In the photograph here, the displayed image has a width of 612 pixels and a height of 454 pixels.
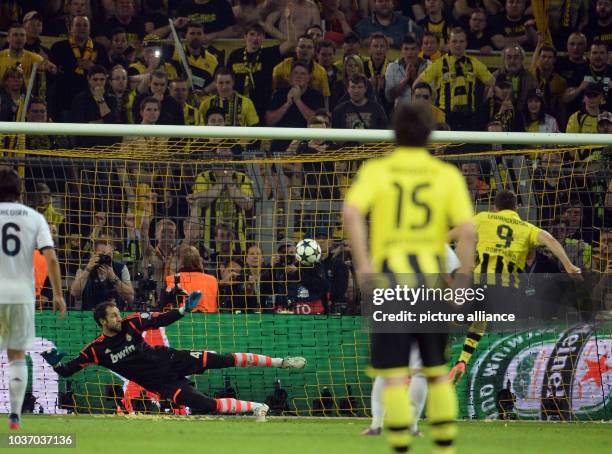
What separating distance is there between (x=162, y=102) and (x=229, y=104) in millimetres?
885

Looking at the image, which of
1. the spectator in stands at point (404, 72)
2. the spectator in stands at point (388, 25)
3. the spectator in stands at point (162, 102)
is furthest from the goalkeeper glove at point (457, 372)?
the spectator in stands at point (388, 25)

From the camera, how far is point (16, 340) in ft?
26.4

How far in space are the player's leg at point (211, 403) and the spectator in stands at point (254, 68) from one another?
5.37 m

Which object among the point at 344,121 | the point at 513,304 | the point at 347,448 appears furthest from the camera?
the point at 344,121

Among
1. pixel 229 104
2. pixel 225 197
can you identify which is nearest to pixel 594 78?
pixel 229 104

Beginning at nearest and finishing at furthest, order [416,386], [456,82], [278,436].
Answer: [416,386] → [278,436] → [456,82]

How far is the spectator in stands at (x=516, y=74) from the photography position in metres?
15.0

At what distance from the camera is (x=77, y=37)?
15.0 m

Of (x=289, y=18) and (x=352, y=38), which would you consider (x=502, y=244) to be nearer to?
(x=352, y=38)

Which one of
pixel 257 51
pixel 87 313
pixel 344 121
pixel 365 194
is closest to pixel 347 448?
pixel 365 194

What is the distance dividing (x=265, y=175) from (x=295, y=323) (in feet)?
5.75

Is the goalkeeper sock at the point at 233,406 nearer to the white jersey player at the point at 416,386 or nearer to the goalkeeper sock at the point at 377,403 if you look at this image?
the goalkeeper sock at the point at 377,403

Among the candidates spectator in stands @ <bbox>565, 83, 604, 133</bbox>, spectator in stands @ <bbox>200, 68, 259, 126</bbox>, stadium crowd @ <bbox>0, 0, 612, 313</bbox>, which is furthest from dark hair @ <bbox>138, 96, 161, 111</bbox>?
spectator in stands @ <bbox>565, 83, 604, 133</bbox>

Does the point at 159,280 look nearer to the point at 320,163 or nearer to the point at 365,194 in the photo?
the point at 320,163
